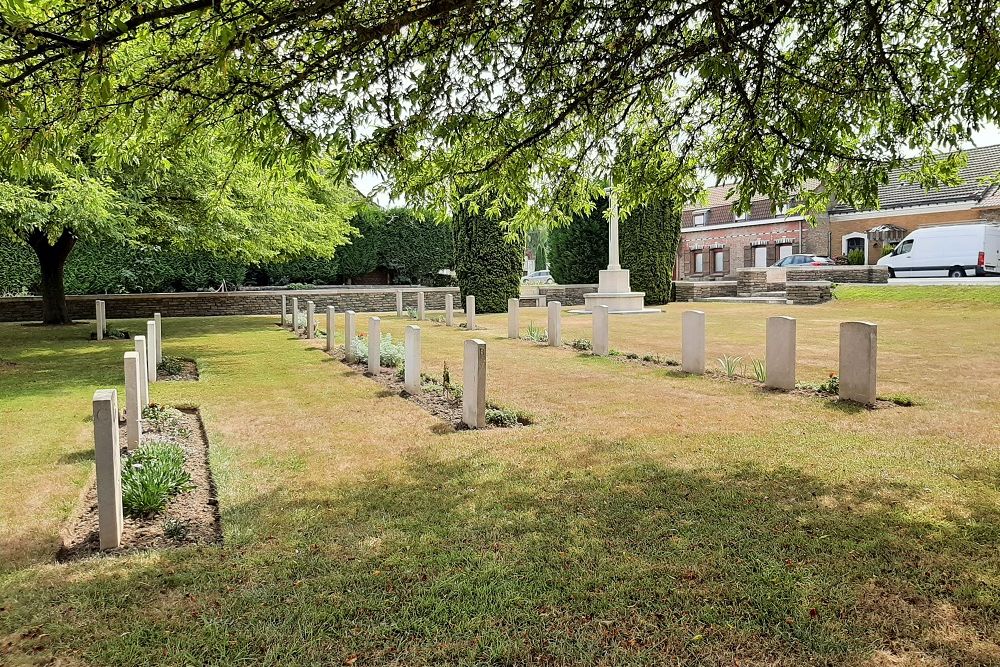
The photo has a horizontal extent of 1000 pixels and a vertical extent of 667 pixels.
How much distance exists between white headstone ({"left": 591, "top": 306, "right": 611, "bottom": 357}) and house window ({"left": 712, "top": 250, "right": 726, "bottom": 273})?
39.0m

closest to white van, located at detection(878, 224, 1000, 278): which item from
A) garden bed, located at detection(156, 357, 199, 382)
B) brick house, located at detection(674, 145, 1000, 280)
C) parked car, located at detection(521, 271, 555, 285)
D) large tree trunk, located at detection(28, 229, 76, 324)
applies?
brick house, located at detection(674, 145, 1000, 280)

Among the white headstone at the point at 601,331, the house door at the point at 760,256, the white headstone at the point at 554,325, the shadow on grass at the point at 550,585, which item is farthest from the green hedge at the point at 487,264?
the house door at the point at 760,256

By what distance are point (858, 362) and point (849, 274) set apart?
24.1m

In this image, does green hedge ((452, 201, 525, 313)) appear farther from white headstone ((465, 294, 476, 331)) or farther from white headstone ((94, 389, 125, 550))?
white headstone ((94, 389, 125, 550))

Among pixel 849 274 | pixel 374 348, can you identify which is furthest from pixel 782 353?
pixel 849 274

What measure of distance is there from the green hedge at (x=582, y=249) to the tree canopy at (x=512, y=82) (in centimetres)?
2585

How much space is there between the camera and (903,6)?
17.4 feet

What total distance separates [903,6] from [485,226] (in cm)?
2078

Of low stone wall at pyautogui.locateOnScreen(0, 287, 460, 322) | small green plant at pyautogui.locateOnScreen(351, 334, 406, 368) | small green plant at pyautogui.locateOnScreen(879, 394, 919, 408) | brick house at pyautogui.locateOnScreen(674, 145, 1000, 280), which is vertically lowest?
small green plant at pyautogui.locateOnScreen(879, 394, 919, 408)

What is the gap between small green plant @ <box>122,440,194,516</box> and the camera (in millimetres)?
4738

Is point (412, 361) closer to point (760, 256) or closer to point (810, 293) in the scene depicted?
point (810, 293)

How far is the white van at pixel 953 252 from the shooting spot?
29.3 m

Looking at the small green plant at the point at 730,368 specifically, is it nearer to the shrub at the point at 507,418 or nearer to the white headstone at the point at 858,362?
the white headstone at the point at 858,362

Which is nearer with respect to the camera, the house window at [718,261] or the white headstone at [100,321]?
the white headstone at [100,321]
